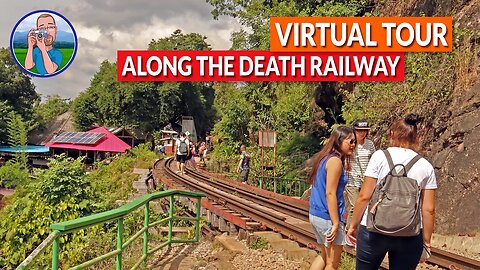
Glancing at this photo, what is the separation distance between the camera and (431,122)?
1327cm


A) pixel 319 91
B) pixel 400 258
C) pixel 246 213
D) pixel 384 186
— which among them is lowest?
pixel 246 213

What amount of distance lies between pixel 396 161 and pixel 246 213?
8.17m

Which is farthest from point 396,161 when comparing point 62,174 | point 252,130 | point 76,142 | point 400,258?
point 76,142

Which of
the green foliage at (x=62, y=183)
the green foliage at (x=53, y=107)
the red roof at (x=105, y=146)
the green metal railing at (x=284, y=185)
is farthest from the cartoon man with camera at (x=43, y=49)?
the green foliage at (x=53, y=107)

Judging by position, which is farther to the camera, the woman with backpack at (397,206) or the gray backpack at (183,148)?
the gray backpack at (183,148)

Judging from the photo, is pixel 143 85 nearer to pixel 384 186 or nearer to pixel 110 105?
pixel 110 105

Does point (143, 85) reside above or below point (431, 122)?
above

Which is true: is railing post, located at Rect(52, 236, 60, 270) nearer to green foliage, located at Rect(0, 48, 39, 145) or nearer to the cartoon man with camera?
the cartoon man with camera

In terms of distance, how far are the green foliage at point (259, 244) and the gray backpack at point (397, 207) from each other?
4.75m

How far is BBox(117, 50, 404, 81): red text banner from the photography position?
578 inches

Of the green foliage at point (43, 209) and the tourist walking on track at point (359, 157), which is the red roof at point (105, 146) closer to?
the green foliage at point (43, 209)

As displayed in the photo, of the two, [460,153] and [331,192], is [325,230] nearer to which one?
[331,192]

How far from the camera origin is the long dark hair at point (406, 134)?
3.84 m

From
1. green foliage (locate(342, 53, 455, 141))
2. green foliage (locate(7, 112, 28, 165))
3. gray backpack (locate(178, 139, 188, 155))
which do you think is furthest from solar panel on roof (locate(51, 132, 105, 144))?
green foliage (locate(342, 53, 455, 141))
